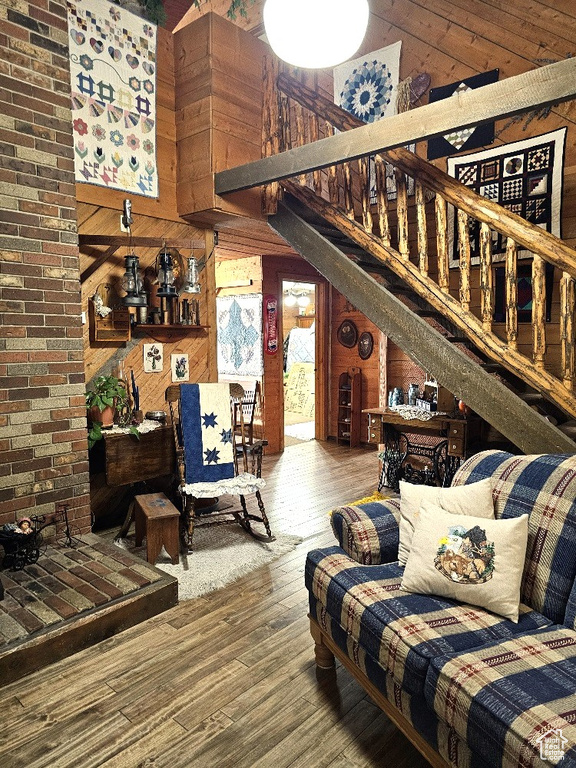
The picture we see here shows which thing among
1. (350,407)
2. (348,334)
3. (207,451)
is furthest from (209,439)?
(348,334)

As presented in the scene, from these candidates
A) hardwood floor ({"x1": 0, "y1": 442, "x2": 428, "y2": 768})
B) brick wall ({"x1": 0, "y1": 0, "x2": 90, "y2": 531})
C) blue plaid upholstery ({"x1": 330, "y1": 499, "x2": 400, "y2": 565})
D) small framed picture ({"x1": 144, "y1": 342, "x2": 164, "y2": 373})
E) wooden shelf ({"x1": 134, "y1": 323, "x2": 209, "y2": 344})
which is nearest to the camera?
hardwood floor ({"x1": 0, "y1": 442, "x2": 428, "y2": 768})

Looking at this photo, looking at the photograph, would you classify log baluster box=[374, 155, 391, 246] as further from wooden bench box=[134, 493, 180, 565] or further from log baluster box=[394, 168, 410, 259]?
wooden bench box=[134, 493, 180, 565]

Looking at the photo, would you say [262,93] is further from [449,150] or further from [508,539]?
[508,539]

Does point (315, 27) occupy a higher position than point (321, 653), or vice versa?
point (315, 27)

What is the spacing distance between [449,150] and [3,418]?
12.5 feet

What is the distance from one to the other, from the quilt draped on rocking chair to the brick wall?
724mm

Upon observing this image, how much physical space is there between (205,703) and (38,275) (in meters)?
2.31

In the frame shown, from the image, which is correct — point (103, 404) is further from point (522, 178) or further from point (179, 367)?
point (522, 178)

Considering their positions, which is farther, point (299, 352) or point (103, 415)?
point (299, 352)

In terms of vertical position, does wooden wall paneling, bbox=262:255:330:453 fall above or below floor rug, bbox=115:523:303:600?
above

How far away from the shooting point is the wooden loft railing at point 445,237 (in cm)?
253

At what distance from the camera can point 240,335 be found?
6.77 metres

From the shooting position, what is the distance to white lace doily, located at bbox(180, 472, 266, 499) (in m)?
3.29

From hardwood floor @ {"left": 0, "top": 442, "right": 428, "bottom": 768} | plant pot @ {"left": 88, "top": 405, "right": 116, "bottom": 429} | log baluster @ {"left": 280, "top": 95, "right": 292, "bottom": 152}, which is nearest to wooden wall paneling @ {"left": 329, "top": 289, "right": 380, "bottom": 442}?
log baluster @ {"left": 280, "top": 95, "right": 292, "bottom": 152}
